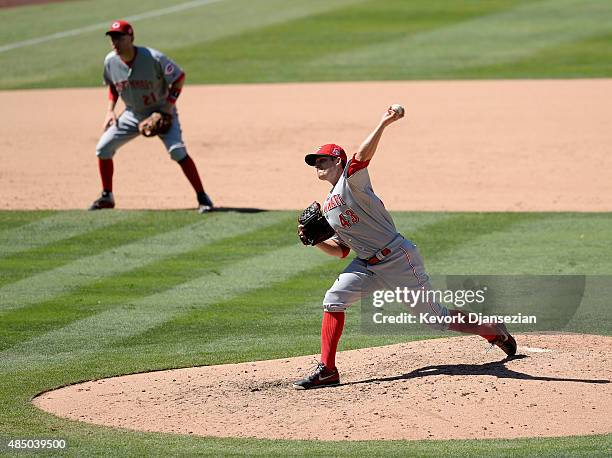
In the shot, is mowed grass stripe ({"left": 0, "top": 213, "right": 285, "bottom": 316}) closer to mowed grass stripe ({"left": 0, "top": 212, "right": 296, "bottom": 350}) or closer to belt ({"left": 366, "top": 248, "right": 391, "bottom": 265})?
mowed grass stripe ({"left": 0, "top": 212, "right": 296, "bottom": 350})

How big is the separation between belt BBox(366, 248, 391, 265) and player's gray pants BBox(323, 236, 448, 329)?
2 centimetres

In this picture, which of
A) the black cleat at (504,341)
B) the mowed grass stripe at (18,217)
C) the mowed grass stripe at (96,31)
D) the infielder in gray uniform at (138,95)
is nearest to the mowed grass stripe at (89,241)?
the mowed grass stripe at (18,217)

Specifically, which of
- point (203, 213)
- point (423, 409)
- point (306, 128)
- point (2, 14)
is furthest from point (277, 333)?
point (2, 14)

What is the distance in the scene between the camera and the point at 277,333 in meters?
9.52

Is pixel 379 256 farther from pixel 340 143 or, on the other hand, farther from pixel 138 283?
pixel 340 143

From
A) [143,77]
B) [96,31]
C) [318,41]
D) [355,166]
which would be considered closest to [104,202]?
[143,77]

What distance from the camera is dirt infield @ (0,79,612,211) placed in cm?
1425

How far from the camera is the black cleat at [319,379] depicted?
7.84 meters

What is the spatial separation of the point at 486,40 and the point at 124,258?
13.1 metres

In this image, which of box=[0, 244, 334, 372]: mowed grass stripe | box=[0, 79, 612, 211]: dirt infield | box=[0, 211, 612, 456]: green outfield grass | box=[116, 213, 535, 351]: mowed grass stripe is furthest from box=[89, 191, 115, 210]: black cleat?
box=[116, 213, 535, 351]: mowed grass stripe

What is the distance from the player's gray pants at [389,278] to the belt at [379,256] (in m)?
0.02

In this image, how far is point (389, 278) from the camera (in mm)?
7906

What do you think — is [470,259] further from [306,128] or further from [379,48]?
[379,48]

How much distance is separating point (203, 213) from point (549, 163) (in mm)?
4517
